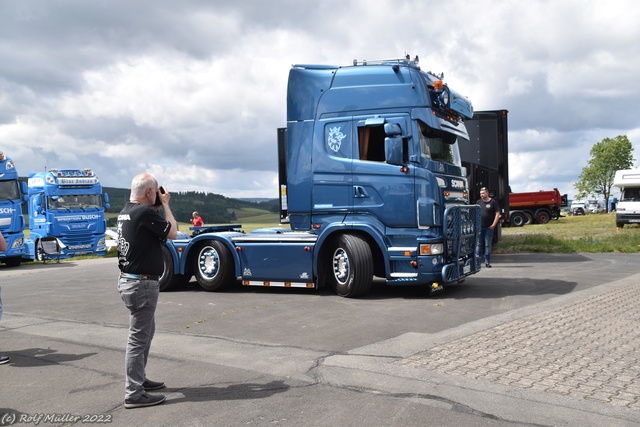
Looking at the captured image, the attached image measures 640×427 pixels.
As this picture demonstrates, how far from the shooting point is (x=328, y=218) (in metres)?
10.9

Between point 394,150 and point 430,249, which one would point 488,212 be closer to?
point 430,249

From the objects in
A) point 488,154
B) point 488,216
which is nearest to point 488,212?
point 488,216

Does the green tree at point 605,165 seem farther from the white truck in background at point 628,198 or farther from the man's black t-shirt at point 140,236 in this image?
the man's black t-shirt at point 140,236

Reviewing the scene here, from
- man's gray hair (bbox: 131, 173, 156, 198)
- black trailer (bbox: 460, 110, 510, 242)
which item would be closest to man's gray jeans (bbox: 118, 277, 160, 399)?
man's gray hair (bbox: 131, 173, 156, 198)

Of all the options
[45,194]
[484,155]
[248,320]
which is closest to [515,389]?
[248,320]

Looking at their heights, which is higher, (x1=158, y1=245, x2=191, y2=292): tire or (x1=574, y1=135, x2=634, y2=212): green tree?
(x1=574, y1=135, x2=634, y2=212): green tree

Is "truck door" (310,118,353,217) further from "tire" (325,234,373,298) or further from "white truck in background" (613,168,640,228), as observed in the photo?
"white truck in background" (613,168,640,228)

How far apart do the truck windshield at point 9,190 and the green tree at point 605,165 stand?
7765 centimetres

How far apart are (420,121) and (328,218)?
2.28 m

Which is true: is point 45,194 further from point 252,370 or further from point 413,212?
point 252,370

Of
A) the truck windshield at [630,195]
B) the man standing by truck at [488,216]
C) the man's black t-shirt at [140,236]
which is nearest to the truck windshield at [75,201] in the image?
the man standing by truck at [488,216]

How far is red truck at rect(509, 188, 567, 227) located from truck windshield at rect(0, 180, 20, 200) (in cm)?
3110

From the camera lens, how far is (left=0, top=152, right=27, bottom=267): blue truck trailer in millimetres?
21250

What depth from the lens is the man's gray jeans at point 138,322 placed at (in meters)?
5.03
